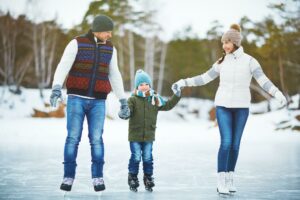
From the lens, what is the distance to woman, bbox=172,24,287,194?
3.97 m

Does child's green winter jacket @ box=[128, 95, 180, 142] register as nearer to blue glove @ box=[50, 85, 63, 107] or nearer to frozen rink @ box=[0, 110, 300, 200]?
frozen rink @ box=[0, 110, 300, 200]

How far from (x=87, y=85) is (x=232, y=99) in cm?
134

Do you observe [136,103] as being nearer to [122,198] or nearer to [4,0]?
[122,198]

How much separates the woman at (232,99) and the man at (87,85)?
94 centimetres

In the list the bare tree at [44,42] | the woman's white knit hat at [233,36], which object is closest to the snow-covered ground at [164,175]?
the woman's white knit hat at [233,36]

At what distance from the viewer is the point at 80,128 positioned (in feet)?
12.3

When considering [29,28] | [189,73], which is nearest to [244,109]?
[29,28]

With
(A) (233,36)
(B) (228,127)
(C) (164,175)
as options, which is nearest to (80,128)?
(B) (228,127)

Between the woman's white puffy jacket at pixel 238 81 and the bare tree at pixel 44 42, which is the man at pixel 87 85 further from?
the bare tree at pixel 44 42

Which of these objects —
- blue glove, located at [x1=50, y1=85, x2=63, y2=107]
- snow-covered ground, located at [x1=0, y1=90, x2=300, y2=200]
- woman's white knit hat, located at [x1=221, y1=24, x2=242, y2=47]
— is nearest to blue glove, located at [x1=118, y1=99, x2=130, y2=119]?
blue glove, located at [x1=50, y1=85, x2=63, y2=107]

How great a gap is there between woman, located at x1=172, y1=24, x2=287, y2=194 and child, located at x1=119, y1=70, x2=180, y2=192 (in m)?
0.52

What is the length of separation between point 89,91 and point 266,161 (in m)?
4.10

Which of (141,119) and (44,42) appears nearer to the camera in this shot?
(141,119)

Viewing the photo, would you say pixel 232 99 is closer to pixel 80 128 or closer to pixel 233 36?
pixel 233 36
